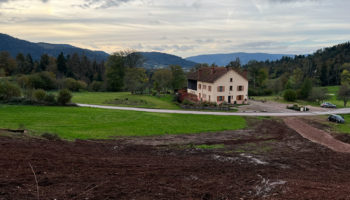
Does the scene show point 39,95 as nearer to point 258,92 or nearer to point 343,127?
point 343,127

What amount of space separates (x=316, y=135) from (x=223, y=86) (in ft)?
88.5

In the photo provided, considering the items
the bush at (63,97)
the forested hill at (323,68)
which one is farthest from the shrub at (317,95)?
the bush at (63,97)

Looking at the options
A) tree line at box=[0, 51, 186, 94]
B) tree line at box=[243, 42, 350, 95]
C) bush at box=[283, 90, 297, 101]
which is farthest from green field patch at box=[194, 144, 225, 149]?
tree line at box=[243, 42, 350, 95]

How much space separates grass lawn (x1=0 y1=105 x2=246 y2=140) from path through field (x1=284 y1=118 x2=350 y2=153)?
6.23 meters

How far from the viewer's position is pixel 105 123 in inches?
1193

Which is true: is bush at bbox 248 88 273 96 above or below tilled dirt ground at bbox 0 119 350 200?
above

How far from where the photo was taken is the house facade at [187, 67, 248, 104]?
51844mm

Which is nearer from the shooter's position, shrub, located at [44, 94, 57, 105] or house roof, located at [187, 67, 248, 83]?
shrub, located at [44, 94, 57, 105]

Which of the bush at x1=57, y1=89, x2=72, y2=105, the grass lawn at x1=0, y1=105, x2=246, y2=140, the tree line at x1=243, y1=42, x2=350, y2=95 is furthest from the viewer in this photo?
the tree line at x1=243, y1=42, x2=350, y2=95

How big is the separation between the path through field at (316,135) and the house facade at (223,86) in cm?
1813

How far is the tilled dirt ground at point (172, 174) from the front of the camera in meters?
9.42

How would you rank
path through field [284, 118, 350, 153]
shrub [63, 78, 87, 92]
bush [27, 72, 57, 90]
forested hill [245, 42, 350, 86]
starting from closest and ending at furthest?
path through field [284, 118, 350, 153]
bush [27, 72, 57, 90]
shrub [63, 78, 87, 92]
forested hill [245, 42, 350, 86]

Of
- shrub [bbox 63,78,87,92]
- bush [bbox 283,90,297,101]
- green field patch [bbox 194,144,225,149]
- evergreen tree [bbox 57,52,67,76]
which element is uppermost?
evergreen tree [bbox 57,52,67,76]

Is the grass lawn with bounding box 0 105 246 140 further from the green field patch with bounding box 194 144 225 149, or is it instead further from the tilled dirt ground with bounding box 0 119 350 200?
the tilled dirt ground with bounding box 0 119 350 200
